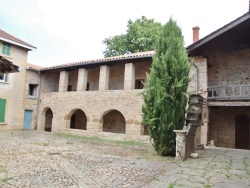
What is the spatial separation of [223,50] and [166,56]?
267 inches

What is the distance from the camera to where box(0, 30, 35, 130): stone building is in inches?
630

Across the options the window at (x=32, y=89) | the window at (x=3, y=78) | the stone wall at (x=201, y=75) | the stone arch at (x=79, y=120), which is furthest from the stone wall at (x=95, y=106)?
the stone wall at (x=201, y=75)

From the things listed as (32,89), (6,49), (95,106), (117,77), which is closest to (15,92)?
(32,89)

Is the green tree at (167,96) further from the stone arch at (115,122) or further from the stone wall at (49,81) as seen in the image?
the stone wall at (49,81)

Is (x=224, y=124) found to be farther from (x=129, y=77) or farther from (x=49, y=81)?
(x=49, y=81)

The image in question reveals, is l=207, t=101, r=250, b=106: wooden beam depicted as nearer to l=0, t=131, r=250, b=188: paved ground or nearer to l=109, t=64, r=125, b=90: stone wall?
l=0, t=131, r=250, b=188: paved ground

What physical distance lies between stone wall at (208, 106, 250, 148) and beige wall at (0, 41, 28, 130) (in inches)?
560

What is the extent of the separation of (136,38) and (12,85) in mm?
15625

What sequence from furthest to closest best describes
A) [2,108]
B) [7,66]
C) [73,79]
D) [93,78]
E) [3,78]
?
[73,79] → [93,78] → [3,78] → [2,108] → [7,66]

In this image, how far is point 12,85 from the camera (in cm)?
1666

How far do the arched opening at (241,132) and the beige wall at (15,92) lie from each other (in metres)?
15.7

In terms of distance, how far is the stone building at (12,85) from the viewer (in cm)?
1600

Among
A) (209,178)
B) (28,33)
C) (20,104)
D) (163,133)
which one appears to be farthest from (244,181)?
(28,33)

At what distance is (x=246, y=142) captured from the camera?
13.0 meters
